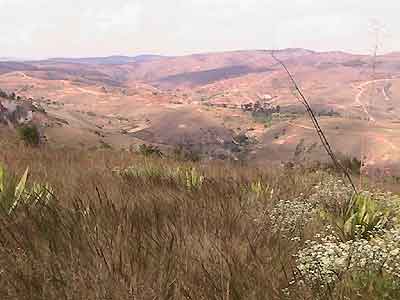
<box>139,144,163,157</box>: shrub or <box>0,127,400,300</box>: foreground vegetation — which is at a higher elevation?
<box>0,127,400,300</box>: foreground vegetation

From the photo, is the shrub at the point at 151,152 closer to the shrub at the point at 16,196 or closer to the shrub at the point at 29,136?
the shrub at the point at 29,136

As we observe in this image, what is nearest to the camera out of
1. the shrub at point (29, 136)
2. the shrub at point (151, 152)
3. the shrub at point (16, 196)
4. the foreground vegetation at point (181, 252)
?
the foreground vegetation at point (181, 252)

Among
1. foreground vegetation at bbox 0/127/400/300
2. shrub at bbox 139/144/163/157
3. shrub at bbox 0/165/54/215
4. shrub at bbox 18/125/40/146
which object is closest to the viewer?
foreground vegetation at bbox 0/127/400/300

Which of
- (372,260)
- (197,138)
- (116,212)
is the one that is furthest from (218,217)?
(197,138)

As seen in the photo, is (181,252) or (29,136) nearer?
(181,252)

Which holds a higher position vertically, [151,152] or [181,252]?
[181,252]

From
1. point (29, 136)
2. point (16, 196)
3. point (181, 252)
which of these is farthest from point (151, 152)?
point (181, 252)

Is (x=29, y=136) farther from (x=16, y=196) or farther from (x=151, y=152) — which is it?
(x=16, y=196)

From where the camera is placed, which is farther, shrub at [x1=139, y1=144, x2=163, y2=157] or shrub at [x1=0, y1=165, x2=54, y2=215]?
shrub at [x1=139, y1=144, x2=163, y2=157]

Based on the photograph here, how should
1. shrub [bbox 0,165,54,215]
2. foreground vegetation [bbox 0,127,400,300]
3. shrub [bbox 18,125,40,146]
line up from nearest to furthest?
1. foreground vegetation [bbox 0,127,400,300]
2. shrub [bbox 0,165,54,215]
3. shrub [bbox 18,125,40,146]

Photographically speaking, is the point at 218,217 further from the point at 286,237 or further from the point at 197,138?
the point at 197,138

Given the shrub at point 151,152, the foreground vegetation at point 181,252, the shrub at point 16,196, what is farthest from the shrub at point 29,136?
the foreground vegetation at point 181,252

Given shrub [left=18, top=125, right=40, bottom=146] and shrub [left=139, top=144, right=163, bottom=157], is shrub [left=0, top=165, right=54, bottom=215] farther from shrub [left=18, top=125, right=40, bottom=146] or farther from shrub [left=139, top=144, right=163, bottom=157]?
shrub [left=18, top=125, right=40, bottom=146]

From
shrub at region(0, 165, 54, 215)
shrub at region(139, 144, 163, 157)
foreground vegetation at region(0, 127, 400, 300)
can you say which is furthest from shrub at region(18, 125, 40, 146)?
foreground vegetation at region(0, 127, 400, 300)
